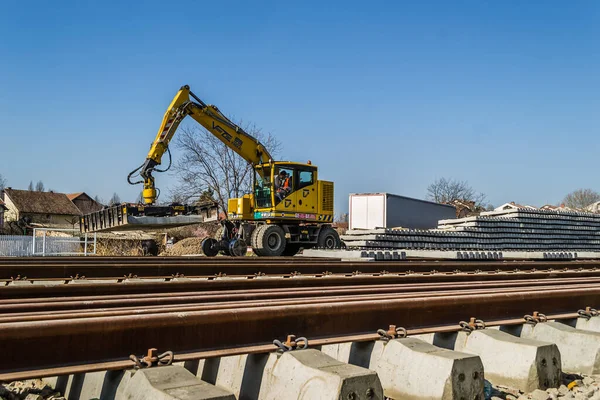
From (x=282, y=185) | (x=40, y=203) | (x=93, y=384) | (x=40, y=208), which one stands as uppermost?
(x=40, y=203)

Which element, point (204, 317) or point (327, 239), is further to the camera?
point (327, 239)

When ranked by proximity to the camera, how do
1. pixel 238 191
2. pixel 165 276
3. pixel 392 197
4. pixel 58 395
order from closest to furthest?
pixel 58 395 < pixel 165 276 < pixel 392 197 < pixel 238 191

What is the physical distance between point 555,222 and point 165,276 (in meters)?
29.4

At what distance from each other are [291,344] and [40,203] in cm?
8312

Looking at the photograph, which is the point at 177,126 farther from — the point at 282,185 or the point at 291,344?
the point at 291,344

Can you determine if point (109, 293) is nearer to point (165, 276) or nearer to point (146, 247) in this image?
point (165, 276)

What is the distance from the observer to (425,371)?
11.9 ft

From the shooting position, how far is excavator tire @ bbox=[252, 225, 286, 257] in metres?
19.6

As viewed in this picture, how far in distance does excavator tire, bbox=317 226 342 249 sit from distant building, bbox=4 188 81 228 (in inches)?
2357

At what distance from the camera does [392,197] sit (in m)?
32.7

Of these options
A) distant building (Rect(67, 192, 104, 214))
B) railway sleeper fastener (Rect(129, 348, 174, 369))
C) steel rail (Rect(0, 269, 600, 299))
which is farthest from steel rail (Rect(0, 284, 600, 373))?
distant building (Rect(67, 192, 104, 214))

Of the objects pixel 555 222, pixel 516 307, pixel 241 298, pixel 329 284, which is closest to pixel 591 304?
pixel 516 307

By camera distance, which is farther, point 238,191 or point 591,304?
point 238,191

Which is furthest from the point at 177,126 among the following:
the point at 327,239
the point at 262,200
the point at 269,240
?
the point at 327,239
